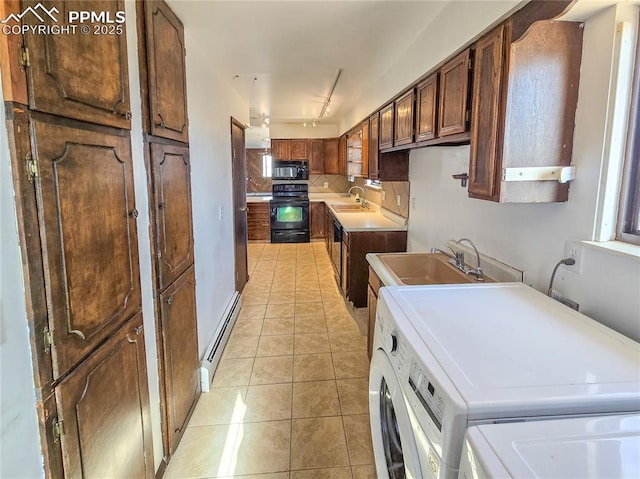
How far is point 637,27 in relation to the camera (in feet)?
3.94

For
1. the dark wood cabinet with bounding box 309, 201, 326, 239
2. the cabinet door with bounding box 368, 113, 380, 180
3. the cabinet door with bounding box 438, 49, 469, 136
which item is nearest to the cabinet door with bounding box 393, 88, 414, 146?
the cabinet door with bounding box 438, 49, 469, 136

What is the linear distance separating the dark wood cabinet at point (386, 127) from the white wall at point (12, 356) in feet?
9.20

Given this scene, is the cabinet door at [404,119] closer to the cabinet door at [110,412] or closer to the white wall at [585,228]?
the white wall at [585,228]

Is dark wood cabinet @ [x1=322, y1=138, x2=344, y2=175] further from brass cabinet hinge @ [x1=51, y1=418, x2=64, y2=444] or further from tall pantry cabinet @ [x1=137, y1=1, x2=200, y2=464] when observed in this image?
brass cabinet hinge @ [x1=51, y1=418, x2=64, y2=444]

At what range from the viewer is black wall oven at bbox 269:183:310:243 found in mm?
7117

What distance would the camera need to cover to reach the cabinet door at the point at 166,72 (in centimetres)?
169

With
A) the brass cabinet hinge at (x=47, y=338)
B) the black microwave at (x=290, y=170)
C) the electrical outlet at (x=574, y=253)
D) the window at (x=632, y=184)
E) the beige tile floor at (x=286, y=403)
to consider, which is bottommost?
the beige tile floor at (x=286, y=403)

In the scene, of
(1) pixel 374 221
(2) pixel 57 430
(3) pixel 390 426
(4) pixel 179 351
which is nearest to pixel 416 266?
(3) pixel 390 426

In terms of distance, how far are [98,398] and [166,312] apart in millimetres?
659

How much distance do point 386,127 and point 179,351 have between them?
257 cm

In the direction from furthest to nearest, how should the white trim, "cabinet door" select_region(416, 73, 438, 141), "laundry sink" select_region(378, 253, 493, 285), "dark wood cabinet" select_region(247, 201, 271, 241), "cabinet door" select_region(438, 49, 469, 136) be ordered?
"dark wood cabinet" select_region(247, 201, 271, 241), "laundry sink" select_region(378, 253, 493, 285), "cabinet door" select_region(416, 73, 438, 141), "cabinet door" select_region(438, 49, 469, 136), the white trim

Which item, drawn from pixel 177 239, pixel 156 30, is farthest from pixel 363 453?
pixel 156 30

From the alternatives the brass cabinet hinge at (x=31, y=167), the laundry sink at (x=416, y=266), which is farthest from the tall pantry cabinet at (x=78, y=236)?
the laundry sink at (x=416, y=266)

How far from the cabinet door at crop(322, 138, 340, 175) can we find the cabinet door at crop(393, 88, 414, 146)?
4.28 m
